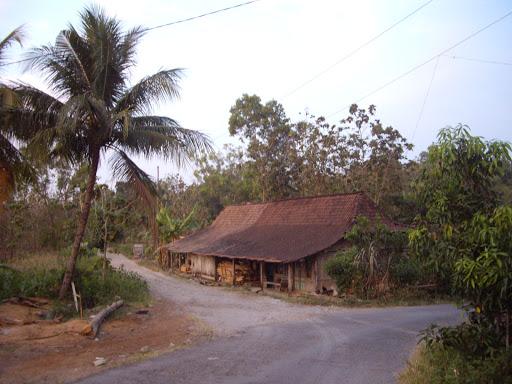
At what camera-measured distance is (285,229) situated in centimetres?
2327

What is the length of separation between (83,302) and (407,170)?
2417cm

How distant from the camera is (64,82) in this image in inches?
523

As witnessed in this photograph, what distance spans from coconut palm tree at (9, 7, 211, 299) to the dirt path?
13.7 ft

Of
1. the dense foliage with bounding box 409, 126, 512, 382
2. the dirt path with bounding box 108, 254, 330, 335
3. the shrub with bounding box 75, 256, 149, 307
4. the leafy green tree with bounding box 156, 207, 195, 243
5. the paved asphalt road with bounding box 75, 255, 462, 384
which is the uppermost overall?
the leafy green tree with bounding box 156, 207, 195, 243

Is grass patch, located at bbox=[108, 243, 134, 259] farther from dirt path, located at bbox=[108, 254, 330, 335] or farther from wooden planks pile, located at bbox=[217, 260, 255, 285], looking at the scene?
dirt path, located at bbox=[108, 254, 330, 335]

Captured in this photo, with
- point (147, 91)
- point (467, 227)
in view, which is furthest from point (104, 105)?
point (467, 227)

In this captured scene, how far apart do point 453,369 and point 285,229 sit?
16621mm

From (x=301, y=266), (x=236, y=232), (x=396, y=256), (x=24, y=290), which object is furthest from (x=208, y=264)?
(x=24, y=290)

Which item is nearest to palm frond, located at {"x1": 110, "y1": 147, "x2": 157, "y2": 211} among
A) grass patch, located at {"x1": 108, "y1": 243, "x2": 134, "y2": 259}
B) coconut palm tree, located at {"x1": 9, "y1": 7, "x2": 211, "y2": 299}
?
coconut palm tree, located at {"x1": 9, "y1": 7, "x2": 211, "y2": 299}

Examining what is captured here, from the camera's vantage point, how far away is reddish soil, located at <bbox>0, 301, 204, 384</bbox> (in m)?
8.36

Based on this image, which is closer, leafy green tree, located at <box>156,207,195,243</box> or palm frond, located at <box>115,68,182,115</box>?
palm frond, located at <box>115,68,182,115</box>

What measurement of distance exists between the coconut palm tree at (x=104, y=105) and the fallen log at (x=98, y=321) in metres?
2.26

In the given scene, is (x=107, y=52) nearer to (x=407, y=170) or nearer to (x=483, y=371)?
(x=483, y=371)

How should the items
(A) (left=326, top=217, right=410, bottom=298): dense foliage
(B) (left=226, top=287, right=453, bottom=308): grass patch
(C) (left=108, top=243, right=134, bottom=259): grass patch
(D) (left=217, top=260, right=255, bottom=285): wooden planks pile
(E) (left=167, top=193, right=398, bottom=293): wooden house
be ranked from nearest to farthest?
1. (B) (left=226, top=287, right=453, bottom=308): grass patch
2. (A) (left=326, top=217, right=410, bottom=298): dense foliage
3. (E) (left=167, top=193, right=398, bottom=293): wooden house
4. (D) (left=217, top=260, right=255, bottom=285): wooden planks pile
5. (C) (left=108, top=243, right=134, bottom=259): grass patch
